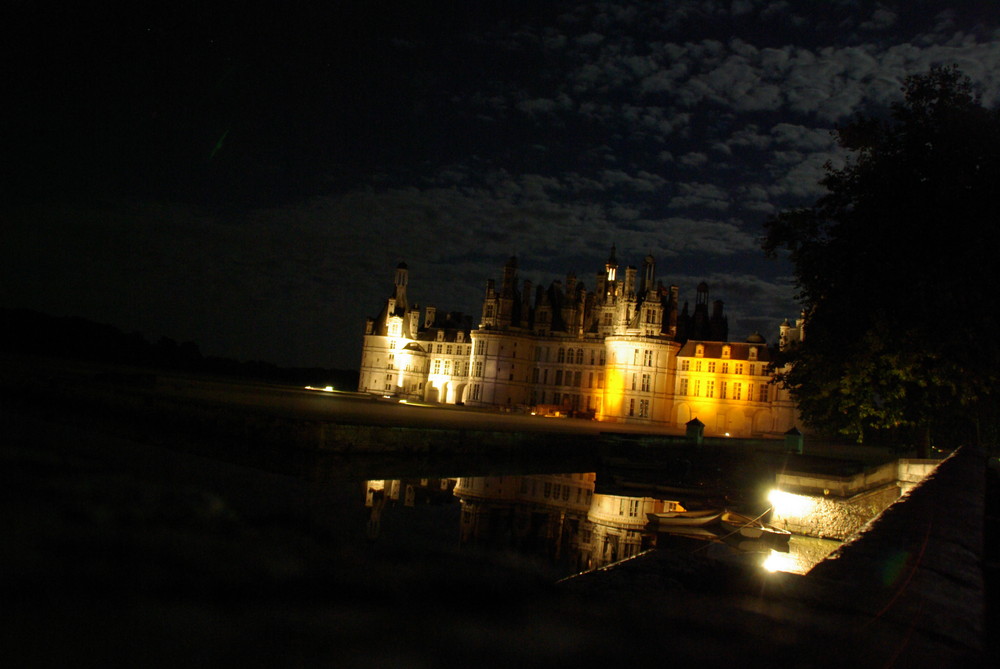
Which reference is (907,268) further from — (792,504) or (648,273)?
(648,273)

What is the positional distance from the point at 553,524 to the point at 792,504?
16.1 feet

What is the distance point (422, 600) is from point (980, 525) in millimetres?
4571

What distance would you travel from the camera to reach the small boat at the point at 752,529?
1164 cm

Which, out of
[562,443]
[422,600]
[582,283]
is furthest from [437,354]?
[422,600]

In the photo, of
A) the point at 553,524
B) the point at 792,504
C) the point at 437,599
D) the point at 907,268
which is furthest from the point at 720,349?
the point at 437,599

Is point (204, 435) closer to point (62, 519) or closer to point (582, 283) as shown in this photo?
point (62, 519)

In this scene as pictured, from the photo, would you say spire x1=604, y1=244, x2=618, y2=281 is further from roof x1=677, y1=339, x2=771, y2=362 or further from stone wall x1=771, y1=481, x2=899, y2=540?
stone wall x1=771, y1=481, x2=899, y2=540

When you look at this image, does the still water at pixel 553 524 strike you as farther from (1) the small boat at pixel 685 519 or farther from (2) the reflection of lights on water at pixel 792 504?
(2) the reflection of lights on water at pixel 792 504

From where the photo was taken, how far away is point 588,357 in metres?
60.6

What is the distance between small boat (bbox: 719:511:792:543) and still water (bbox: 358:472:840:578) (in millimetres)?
76

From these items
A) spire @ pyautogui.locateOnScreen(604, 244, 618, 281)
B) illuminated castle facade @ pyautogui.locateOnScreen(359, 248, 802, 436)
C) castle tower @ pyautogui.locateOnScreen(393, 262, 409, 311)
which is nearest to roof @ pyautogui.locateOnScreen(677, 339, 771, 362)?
illuminated castle facade @ pyautogui.locateOnScreen(359, 248, 802, 436)

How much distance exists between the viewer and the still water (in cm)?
1102

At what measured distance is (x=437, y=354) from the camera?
69.4m

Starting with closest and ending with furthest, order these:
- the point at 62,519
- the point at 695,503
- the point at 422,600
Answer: the point at 422,600 → the point at 62,519 → the point at 695,503
